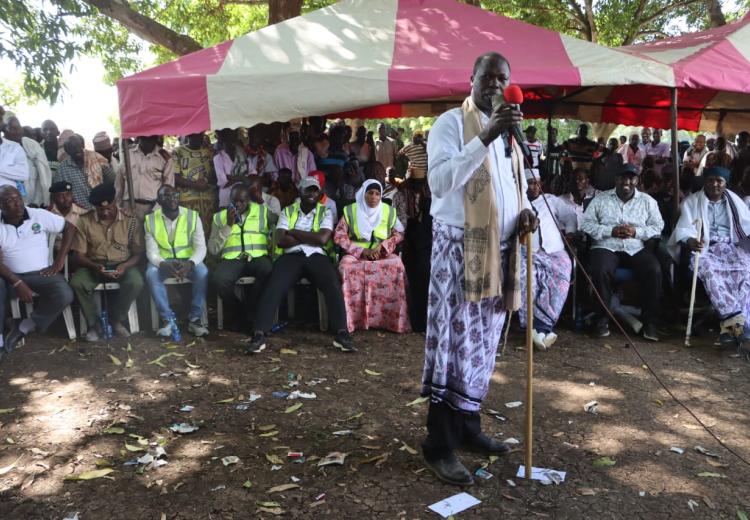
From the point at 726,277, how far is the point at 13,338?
6743 millimetres

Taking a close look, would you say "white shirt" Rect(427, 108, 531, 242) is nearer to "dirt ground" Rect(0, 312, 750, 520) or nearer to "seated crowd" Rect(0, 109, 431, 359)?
"dirt ground" Rect(0, 312, 750, 520)

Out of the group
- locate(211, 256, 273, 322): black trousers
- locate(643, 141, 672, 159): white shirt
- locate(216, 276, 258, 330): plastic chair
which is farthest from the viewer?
locate(643, 141, 672, 159): white shirt

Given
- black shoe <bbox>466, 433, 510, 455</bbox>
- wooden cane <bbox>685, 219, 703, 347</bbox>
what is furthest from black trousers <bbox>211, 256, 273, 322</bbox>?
wooden cane <bbox>685, 219, 703, 347</bbox>

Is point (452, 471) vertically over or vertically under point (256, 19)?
under

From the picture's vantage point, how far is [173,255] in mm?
6371

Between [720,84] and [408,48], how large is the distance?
3309 millimetres

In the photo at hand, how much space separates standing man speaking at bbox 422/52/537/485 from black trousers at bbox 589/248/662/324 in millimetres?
3364

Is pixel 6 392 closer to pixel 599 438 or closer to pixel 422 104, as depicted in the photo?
pixel 599 438

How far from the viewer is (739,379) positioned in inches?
198

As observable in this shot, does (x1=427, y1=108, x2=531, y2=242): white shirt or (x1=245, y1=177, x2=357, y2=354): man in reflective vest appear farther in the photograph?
(x1=245, y1=177, x2=357, y2=354): man in reflective vest

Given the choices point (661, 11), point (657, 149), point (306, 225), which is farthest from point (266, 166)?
point (661, 11)

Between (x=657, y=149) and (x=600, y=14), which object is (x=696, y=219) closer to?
(x=657, y=149)

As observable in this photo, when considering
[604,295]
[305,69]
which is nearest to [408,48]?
[305,69]

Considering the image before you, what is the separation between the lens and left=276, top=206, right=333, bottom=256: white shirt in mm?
6363
